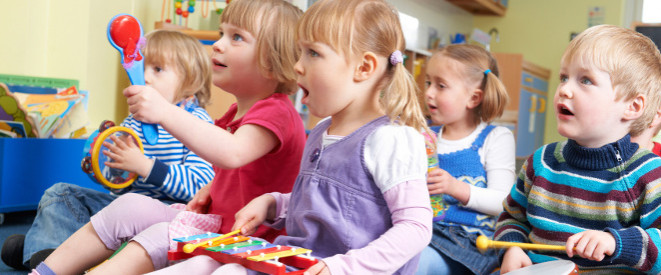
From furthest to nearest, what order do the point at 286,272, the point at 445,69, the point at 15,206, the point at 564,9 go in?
1. the point at 564,9
2. the point at 15,206
3. the point at 445,69
4. the point at 286,272

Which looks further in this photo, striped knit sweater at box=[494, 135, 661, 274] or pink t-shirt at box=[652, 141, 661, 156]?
pink t-shirt at box=[652, 141, 661, 156]

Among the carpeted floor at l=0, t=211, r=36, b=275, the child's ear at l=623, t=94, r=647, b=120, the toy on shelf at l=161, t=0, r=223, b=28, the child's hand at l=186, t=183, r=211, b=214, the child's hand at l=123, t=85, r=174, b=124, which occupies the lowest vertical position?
the carpeted floor at l=0, t=211, r=36, b=275

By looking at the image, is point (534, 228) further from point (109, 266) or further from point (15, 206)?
point (15, 206)

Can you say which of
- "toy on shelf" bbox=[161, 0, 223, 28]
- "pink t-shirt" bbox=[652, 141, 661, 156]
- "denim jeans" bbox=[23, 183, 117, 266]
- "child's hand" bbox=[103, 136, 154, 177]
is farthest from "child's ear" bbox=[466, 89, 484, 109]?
"toy on shelf" bbox=[161, 0, 223, 28]

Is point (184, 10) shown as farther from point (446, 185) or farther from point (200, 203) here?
point (446, 185)

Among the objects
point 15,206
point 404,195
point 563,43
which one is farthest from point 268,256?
point 563,43

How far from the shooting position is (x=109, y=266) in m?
0.96

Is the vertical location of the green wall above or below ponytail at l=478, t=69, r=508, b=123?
above

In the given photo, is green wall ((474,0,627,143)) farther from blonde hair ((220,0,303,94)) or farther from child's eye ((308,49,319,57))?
child's eye ((308,49,319,57))

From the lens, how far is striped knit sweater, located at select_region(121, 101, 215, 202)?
1379 millimetres

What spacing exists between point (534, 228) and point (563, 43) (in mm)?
4901

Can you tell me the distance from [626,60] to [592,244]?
281 mm

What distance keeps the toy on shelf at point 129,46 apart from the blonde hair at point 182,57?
2.23ft

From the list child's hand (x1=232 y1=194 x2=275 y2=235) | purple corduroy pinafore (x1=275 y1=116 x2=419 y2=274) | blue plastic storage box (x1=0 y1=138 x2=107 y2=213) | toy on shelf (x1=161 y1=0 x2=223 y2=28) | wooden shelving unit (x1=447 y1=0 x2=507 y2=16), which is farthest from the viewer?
wooden shelving unit (x1=447 y1=0 x2=507 y2=16)
